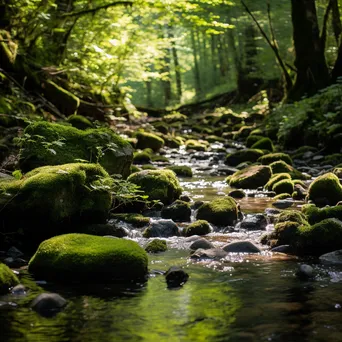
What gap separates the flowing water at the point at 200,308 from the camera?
301 cm

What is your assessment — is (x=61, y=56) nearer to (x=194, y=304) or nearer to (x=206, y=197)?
(x=206, y=197)

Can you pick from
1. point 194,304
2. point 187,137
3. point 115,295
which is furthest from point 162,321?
point 187,137

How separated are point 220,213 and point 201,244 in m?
1.18

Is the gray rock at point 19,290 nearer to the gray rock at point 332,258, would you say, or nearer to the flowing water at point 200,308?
the flowing water at point 200,308

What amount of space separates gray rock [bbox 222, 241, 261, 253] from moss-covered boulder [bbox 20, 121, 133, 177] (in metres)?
2.08

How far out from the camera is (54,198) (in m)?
5.22

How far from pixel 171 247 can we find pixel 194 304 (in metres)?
1.77

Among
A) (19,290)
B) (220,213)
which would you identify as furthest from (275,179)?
(19,290)

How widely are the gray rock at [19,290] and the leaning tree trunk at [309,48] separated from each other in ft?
46.1

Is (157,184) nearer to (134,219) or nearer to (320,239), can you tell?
(134,219)

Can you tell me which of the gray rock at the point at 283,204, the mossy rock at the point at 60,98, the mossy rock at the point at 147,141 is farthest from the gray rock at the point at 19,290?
the mossy rock at the point at 147,141

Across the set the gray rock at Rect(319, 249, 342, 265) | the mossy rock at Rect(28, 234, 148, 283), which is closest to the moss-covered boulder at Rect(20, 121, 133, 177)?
the mossy rock at Rect(28, 234, 148, 283)

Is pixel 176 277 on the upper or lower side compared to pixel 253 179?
upper

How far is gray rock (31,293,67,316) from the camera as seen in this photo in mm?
3395
